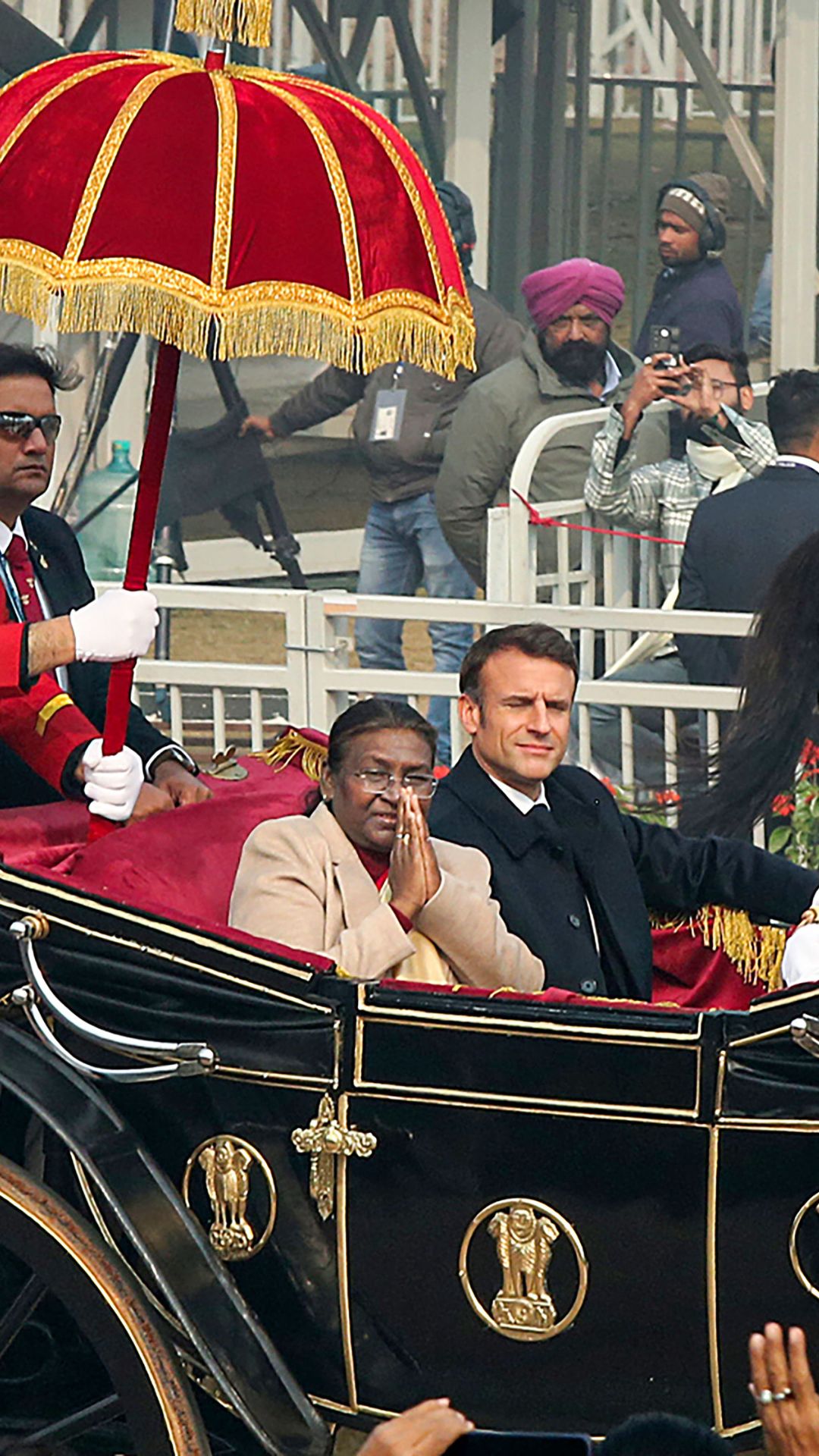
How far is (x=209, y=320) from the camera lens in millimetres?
3049

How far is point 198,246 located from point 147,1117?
1.21 meters

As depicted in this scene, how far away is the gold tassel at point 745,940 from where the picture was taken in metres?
3.69

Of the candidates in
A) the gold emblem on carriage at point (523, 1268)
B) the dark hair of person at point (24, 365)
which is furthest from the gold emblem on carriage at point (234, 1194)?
the dark hair of person at point (24, 365)

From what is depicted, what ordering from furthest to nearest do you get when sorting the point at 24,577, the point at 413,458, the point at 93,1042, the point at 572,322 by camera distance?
the point at 413,458 < the point at 572,322 < the point at 24,577 < the point at 93,1042

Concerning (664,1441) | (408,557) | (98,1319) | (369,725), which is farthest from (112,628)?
(408,557)

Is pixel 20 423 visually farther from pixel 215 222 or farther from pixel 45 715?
pixel 215 222

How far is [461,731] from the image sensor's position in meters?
6.29

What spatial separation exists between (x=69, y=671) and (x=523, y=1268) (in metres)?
1.62

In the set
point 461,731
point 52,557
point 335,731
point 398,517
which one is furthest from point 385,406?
point 335,731

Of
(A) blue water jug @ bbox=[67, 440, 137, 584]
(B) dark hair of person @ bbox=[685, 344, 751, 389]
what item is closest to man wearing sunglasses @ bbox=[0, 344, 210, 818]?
(B) dark hair of person @ bbox=[685, 344, 751, 389]

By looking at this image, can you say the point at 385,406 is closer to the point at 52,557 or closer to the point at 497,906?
the point at 52,557

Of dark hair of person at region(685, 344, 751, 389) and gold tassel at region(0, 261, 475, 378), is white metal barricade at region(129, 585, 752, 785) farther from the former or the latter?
gold tassel at region(0, 261, 475, 378)

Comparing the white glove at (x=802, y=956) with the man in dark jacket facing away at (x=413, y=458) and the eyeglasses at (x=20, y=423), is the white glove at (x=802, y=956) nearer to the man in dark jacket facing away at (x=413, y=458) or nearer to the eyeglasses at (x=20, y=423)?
the eyeglasses at (x=20, y=423)

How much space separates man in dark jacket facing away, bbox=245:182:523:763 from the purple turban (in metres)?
0.24
